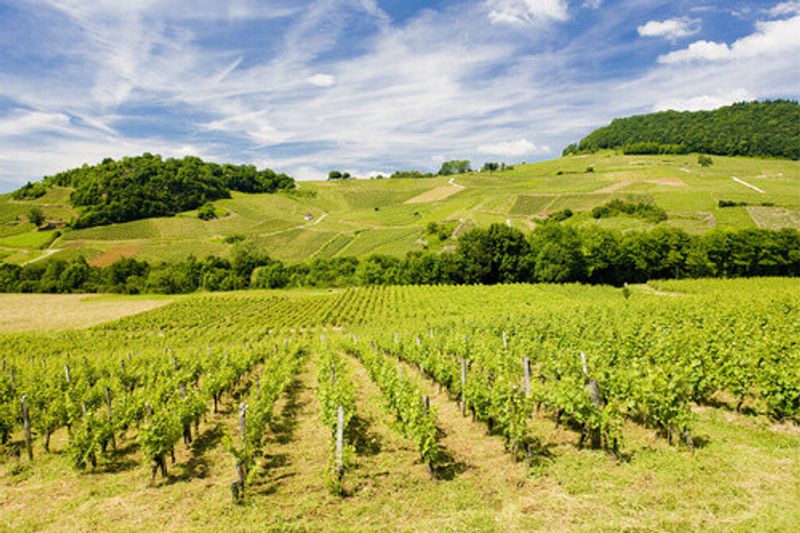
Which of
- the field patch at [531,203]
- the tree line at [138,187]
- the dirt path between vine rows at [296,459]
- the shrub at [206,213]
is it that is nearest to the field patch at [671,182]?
the field patch at [531,203]

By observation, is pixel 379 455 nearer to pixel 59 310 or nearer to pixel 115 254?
pixel 59 310

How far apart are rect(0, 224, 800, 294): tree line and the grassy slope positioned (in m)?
9.54

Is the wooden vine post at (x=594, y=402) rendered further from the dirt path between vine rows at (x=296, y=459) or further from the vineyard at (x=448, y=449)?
the dirt path between vine rows at (x=296, y=459)

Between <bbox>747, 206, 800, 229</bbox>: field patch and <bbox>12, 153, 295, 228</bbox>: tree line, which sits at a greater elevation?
<bbox>12, 153, 295, 228</bbox>: tree line

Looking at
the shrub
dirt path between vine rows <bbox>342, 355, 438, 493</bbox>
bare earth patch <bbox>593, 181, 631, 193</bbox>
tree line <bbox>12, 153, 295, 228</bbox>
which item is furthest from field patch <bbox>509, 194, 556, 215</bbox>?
dirt path between vine rows <bbox>342, 355, 438, 493</bbox>

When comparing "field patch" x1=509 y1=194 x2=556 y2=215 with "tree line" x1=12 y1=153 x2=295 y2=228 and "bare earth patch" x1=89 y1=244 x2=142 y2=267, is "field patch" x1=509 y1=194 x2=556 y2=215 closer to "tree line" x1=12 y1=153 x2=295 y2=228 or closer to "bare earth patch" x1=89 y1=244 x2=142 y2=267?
"bare earth patch" x1=89 y1=244 x2=142 y2=267

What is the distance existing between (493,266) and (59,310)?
65.2 metres

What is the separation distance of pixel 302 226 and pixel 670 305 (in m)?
96.3

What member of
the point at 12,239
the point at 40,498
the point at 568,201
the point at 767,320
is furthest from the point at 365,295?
the point at 12,239

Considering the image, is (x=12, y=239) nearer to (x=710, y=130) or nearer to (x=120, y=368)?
(x=120, y=368)

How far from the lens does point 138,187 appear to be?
114062mm

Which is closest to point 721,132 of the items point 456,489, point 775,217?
point 775,217

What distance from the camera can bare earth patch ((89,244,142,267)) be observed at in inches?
3342

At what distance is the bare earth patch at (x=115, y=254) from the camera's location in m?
84.9
